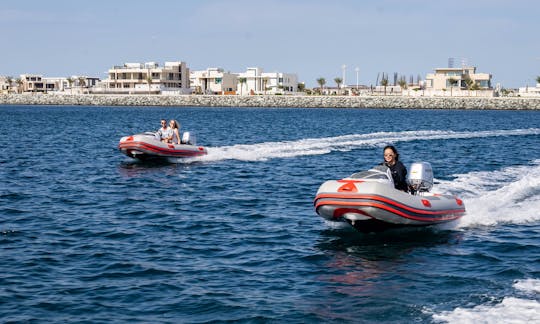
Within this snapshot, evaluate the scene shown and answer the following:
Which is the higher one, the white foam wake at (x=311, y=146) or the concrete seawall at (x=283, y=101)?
A: the concrete seawall at (x=283, y=101)

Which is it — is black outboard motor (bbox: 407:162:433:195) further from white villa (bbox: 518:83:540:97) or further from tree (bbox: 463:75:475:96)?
tree (bbox: 463:75:475:96)

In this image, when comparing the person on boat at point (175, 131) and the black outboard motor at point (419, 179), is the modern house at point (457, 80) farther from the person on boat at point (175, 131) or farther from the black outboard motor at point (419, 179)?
the black outboard motor at point (419, 179)

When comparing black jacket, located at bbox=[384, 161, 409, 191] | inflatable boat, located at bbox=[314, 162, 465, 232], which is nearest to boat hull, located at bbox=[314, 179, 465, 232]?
inflatable boat, located at bbox=[314, 162, 465, 232]

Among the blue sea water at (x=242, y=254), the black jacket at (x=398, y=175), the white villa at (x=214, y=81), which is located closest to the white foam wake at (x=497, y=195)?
the blue sea water at (x=242, y=254)

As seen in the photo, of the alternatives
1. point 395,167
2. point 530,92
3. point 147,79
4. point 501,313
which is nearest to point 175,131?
point 395,167

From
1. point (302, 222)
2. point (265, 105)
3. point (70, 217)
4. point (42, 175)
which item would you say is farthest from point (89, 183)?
point (265, 105)

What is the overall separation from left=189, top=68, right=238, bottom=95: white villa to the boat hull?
562ft

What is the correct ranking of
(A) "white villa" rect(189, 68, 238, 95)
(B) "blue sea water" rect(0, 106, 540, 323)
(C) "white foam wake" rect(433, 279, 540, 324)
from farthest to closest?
(A) "white villa" rect(189, 68, 238, 95), (B) "blue sea water" rect(0, 106, 540, 323), (C) "white foam wake" rect(433, 279, 540, 324)

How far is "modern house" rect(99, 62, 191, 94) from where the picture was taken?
6831 inches

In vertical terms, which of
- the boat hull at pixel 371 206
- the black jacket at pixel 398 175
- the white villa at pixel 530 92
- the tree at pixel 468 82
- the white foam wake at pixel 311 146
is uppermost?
the tree at pixel 468 82

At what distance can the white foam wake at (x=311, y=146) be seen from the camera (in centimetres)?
3507

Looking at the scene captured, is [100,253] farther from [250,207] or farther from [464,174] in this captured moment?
[464,174]

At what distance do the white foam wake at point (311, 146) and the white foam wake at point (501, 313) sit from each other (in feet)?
74.9

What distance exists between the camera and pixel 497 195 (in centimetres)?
2169
